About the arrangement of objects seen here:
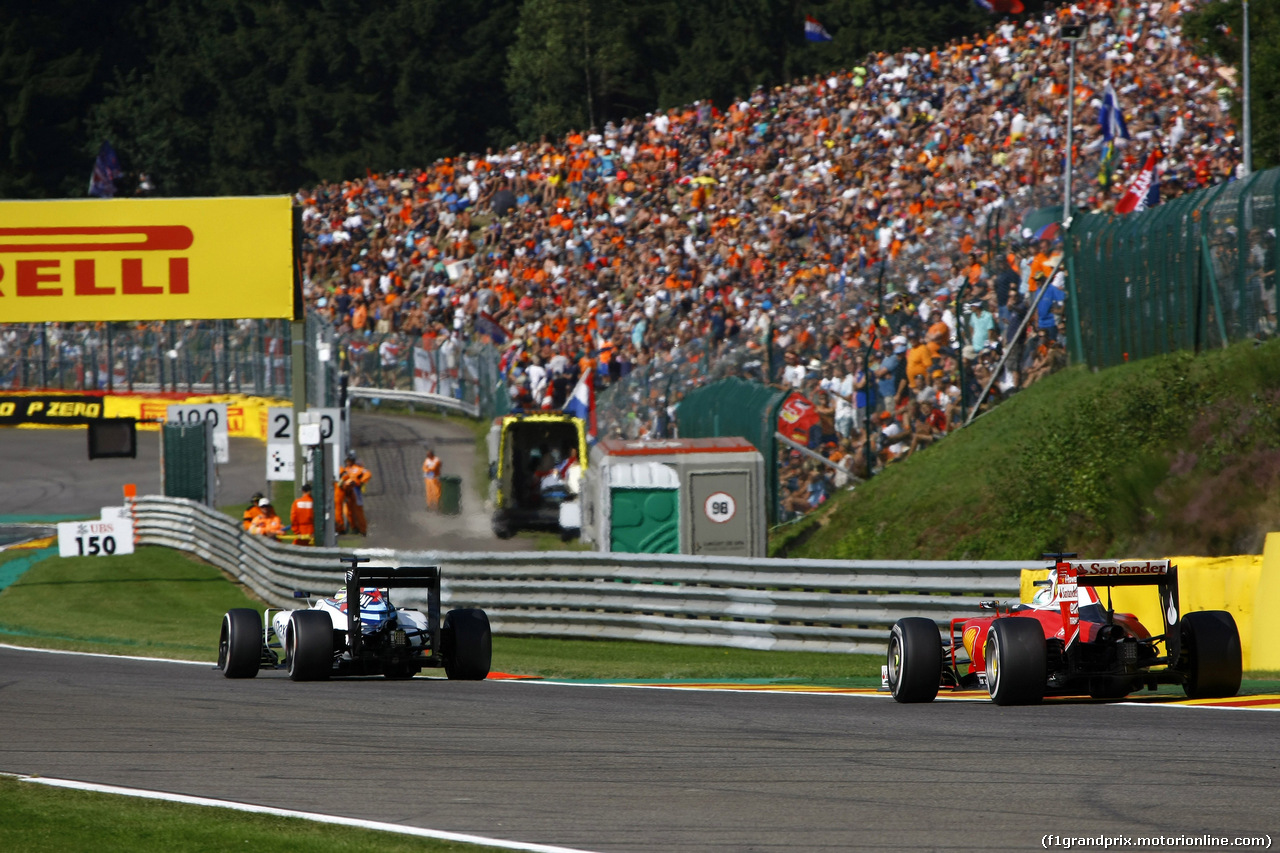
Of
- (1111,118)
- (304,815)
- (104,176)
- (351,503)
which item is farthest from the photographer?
(104,176)

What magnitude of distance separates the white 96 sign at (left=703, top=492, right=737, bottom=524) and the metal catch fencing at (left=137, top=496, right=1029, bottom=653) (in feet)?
7.04

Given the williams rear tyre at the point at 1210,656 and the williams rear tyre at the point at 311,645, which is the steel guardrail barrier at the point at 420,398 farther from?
the williams rear tyre at the point at 1210,656

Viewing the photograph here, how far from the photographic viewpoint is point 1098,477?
18766mm

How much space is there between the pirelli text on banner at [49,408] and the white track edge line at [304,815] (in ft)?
134

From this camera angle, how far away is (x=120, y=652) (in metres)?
17.2

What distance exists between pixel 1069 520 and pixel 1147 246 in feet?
11.9

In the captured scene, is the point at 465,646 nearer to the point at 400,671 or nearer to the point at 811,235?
the point at 400,671

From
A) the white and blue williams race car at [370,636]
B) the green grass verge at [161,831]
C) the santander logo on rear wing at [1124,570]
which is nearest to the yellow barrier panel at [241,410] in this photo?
the white and blue williams race car at [370,636]

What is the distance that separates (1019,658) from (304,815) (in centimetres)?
418

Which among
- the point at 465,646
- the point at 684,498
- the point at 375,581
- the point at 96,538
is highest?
the point at 684,498

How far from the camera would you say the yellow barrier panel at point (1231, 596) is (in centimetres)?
1181

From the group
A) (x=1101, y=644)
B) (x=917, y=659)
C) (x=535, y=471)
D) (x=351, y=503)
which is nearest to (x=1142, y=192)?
(x=535, y=471)

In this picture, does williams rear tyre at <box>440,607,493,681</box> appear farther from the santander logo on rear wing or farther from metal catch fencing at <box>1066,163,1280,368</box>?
metal catch fencing at <box>1066,163,1280,368</box>

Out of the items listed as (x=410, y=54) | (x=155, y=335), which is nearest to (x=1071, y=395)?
(x=155, y=335)
